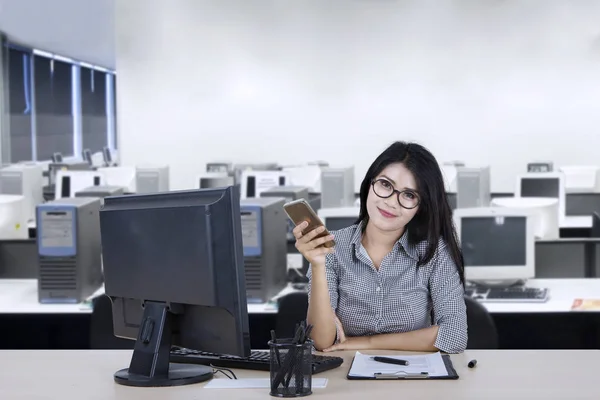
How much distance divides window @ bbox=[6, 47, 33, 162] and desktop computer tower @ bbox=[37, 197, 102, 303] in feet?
39.4

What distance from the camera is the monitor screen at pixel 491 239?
486 cm

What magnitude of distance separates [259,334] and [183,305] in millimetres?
2523

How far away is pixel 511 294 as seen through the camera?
15.2 ft

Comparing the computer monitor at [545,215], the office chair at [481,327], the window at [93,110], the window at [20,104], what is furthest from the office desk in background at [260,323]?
the window at [93,110]

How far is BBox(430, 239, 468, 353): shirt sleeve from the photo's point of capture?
109 inches

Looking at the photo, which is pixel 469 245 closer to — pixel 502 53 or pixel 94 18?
pixel 502 53

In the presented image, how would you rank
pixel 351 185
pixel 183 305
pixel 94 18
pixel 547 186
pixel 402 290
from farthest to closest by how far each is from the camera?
pixel 94 18 → pixel 351 185 → pixel 547 186 → pixel 402 290 → pixel 183 305

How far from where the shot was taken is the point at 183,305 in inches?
96.3

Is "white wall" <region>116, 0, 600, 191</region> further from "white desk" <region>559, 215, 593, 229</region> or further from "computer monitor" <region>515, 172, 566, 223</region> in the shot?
"computer monitor" <region>515, 172, 566, 223</region>

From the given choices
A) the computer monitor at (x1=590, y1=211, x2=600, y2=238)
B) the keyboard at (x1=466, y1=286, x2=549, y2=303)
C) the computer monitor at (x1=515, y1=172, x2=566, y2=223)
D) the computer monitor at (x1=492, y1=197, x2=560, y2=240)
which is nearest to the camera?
the keyboard at (x1=466, y1=286, x2=549, y2=303)

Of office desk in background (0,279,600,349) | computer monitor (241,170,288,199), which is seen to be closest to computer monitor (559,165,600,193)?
computer monitor (241,170,288,199)

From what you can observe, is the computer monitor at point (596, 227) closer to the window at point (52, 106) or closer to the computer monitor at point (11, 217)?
the computer monitor at point (11, 217)

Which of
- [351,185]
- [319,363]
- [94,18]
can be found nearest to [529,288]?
[319,363]

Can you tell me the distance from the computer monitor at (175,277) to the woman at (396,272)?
440 millimetres
